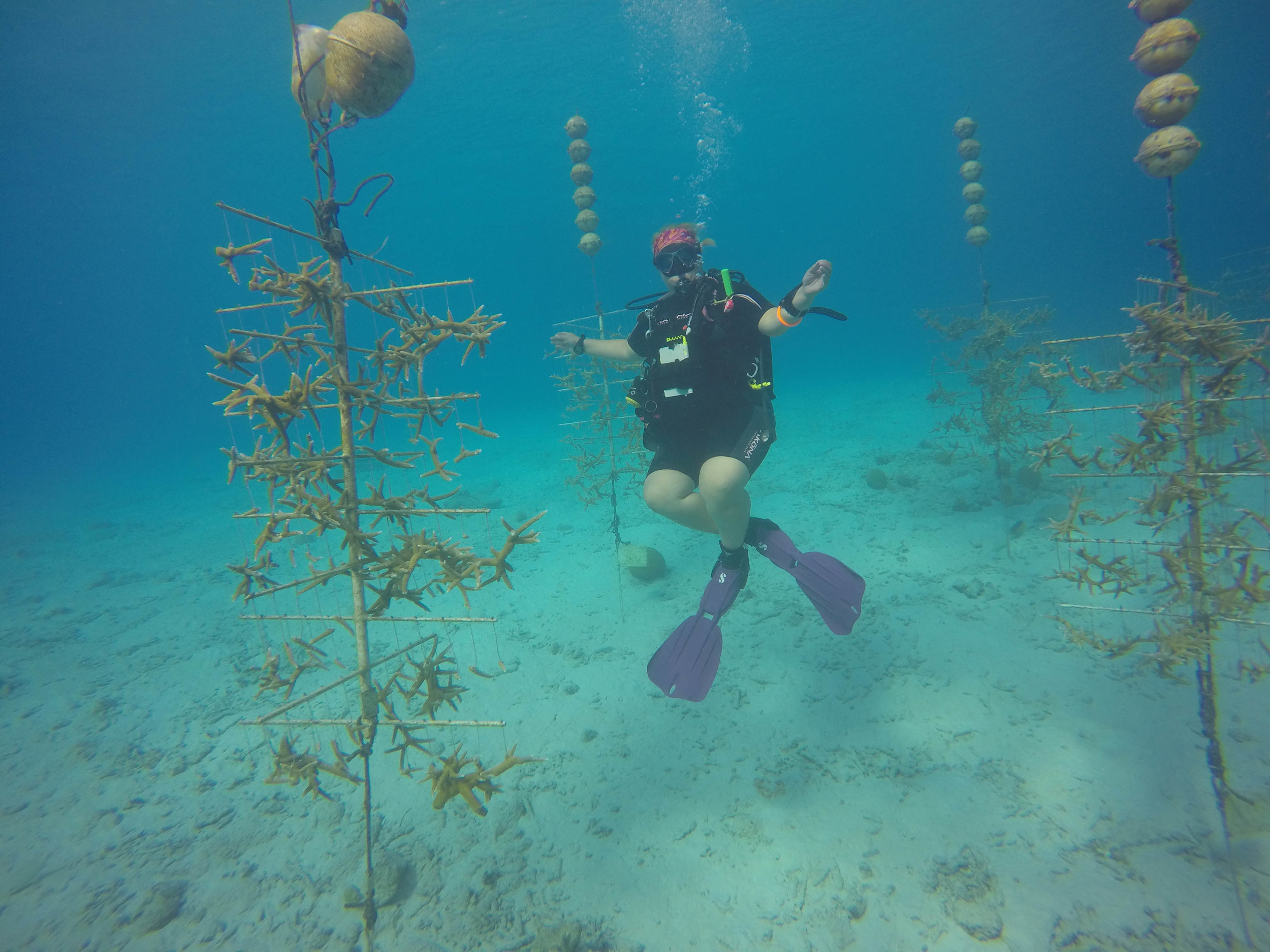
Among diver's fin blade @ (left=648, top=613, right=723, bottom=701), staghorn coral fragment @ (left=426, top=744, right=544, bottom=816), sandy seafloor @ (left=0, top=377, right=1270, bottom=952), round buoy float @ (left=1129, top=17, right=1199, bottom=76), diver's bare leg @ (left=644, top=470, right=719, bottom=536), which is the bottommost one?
sandy seafloor @ (left=0, top=377, right=1270, bottom=952)

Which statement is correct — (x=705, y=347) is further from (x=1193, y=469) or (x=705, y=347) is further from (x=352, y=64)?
(x=1193, y=469)

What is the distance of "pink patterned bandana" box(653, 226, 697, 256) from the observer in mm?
4160

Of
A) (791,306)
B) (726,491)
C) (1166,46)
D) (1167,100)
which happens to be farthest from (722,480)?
(1166,46)

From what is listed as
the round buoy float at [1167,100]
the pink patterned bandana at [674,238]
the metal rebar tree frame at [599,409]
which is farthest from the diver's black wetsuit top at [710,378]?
the round buoy float at [1167,100]

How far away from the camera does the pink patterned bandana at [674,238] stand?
4160 millimetres

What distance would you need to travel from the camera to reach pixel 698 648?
4062 millimetres

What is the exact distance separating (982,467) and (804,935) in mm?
9074

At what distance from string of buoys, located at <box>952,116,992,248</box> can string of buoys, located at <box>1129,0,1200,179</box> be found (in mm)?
5098

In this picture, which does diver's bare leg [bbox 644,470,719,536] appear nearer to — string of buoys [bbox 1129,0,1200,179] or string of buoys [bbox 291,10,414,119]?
string of buoys [bbox 291,10,414,119]

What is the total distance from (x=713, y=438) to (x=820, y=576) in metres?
1.51

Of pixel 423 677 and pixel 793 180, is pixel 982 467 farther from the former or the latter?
pixel 793 180

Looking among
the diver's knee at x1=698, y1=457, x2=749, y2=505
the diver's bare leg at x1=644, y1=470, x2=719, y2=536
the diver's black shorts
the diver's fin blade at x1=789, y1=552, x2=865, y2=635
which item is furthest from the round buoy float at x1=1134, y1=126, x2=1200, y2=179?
the diver's bare leg at x1=644, y1=470, x2=719, y2=536

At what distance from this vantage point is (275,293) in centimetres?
246

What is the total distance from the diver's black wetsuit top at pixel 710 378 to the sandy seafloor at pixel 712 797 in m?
2.54
